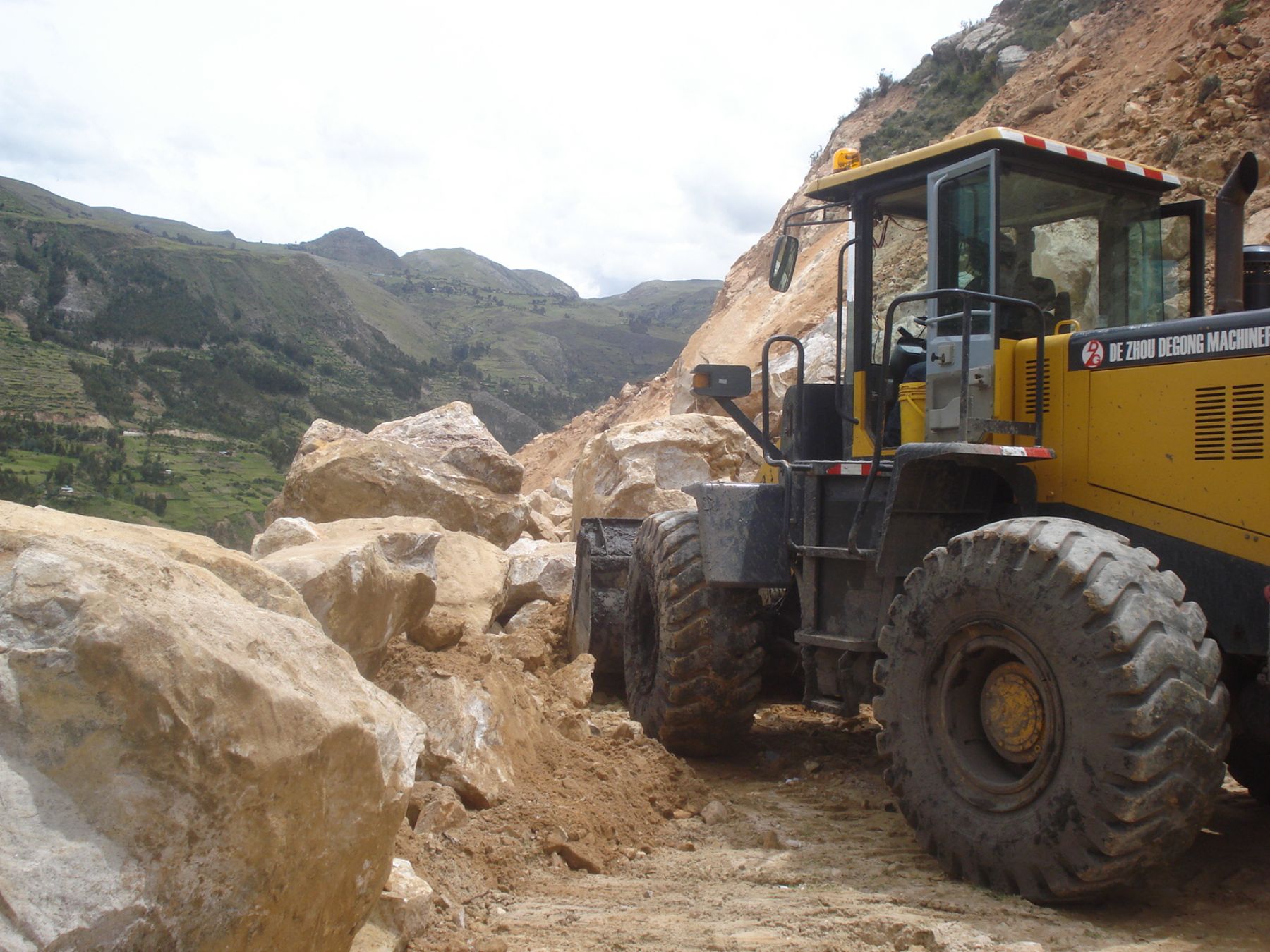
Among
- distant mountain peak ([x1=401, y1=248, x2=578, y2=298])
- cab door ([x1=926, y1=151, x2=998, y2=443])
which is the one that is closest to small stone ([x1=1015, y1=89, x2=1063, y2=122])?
cab door ([x1=926, y1=151, x2=998, y2=443])

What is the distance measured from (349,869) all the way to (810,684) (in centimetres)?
311

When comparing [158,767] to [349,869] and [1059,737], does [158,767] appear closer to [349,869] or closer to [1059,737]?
[349,869]

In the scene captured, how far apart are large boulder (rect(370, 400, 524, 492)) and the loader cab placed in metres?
5.32

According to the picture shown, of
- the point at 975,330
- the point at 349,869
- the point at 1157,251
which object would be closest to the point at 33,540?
the point at 349,869

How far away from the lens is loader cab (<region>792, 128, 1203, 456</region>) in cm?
454

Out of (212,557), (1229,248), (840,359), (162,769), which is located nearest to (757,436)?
(840,359)

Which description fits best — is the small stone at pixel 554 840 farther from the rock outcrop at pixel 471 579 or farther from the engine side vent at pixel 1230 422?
the engine side vent at pixel 1230 422

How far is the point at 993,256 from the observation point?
455 centimetres

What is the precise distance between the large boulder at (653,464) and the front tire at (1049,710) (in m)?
6.19

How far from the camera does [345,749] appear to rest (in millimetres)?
2520

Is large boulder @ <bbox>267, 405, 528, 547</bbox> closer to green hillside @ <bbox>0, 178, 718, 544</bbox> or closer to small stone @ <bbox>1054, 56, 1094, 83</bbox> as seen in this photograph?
green hillside @ <bbox>0, 178, 718, 544</bbox>

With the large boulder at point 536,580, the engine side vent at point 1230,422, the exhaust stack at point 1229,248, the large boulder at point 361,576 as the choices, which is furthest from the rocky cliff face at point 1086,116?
the large boulder at point 536,580

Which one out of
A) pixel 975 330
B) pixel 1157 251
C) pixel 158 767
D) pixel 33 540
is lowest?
pixel 158 767

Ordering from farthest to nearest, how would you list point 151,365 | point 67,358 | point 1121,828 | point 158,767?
point 151,365 → point 67,358 → point 1121,828 → point 158,767
